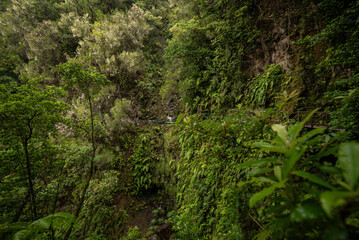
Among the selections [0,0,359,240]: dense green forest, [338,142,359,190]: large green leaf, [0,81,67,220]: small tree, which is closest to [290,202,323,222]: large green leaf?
[0,0,359,240]: dense green forest

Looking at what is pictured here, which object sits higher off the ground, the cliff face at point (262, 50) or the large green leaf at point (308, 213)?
the cliff face at point (262, 50)

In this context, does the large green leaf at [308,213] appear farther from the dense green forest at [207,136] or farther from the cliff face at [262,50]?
the cliff face at [262,50]

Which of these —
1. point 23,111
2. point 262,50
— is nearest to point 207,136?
point 23,111

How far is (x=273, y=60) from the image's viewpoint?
4.52 metres

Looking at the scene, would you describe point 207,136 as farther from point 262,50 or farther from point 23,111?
point 262,50

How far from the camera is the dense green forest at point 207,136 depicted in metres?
0.88

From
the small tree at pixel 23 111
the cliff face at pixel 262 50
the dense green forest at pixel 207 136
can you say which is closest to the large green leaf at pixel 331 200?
the dense green forest at pixel 207 136

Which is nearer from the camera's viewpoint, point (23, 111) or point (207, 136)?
point (207, 136)

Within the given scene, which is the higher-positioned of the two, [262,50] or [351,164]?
Result: [262,50]

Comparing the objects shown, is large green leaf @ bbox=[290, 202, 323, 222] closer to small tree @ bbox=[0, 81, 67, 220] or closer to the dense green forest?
the dense green forest

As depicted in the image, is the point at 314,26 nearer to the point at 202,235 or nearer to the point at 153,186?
the point at 202,235

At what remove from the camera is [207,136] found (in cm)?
164

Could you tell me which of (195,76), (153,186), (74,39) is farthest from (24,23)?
(153,186)

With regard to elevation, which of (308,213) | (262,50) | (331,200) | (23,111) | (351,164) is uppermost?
(262,50)
